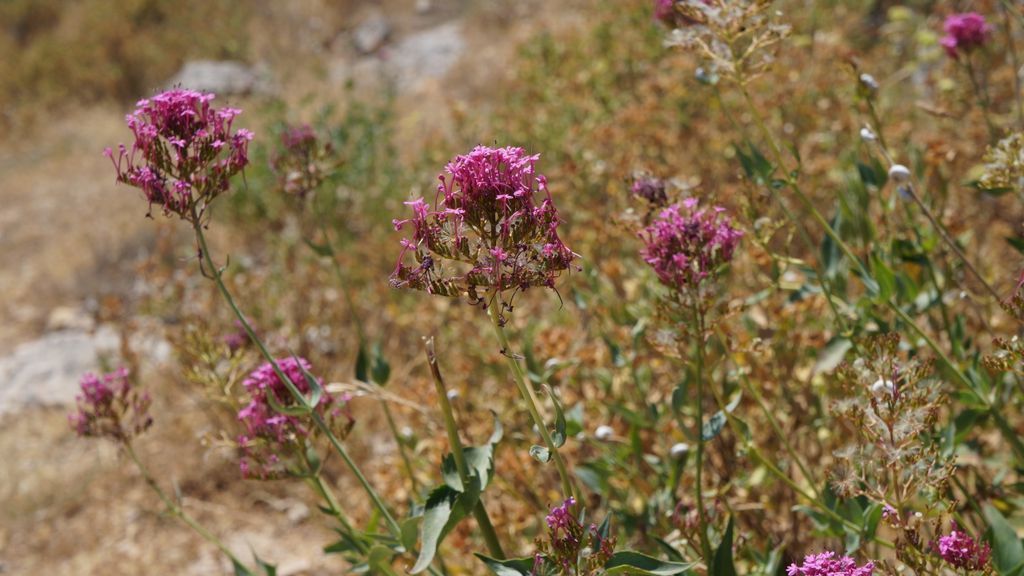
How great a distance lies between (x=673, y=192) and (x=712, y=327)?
1.50 feet

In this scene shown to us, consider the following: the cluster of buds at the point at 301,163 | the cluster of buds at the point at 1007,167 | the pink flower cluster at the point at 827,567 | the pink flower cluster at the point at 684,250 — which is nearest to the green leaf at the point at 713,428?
the pink flower cluster at the point at 684,250

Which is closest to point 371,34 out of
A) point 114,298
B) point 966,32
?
point 114,298

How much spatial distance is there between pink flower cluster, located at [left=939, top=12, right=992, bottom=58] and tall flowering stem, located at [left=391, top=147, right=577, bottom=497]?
178cm

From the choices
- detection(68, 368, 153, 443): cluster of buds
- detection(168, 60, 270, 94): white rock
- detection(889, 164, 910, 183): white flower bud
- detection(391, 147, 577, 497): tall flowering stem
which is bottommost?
detection(168, 60, 270, 94): white rock

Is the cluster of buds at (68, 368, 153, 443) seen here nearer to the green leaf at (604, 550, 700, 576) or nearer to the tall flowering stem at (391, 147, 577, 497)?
the tall flowering stem at (391, 147, 577, 497)

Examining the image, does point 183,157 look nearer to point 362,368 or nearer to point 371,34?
point 362,368

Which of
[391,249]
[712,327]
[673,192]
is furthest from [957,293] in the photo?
[391,249]

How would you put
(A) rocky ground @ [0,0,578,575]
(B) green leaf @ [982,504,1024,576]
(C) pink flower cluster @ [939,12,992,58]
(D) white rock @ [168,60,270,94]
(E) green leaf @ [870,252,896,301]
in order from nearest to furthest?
(B) green leaf @ [982,504,1024,576] → (E) green leaf @ [870,252,896,301] → (C) pink flower cluster @ [939,12,992,58] → (A) rocky ground @ [0,0,578,575] → (D) white rock @ [168,60,270,94]

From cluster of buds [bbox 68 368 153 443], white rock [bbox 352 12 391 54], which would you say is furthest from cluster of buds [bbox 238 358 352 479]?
white rock [bbox 352 12 391 54]

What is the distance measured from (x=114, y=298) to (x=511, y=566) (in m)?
4.14

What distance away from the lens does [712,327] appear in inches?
65.9

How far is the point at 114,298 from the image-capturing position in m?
4.99

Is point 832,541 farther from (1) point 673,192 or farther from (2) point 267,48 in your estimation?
(2) point 267,48

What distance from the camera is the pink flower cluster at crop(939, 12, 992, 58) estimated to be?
8.60 ft
